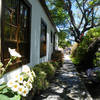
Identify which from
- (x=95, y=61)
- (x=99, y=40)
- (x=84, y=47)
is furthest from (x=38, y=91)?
(x=84, y=47)

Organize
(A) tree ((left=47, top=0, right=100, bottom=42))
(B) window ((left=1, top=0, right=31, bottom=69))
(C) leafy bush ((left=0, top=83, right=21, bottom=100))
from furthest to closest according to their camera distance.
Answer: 1. (A) tree ((left=47, top=0, right=100, bottom=42))
2. (B) window ((left=1, top=0, right=31, bottom=69))
3. (C) leafy bush ((left=0, top=83, right=21, bottom=100))

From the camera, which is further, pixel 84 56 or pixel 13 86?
pixel 84 56

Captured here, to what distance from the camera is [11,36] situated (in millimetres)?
2926

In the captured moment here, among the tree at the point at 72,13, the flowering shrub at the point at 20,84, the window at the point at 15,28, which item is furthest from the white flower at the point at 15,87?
the tree at the point at 72,13

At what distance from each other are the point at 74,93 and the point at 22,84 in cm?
280

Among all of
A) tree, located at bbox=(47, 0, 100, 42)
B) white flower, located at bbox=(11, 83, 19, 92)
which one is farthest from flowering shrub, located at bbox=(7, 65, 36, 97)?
tree, located at bbox=(47, 0, 100, 42)

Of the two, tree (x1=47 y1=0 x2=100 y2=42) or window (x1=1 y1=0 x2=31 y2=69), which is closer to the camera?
window (x1=1 y1=0 x2=31 y2=69)

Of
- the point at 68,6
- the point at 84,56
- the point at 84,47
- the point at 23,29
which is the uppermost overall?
the point at 68,6

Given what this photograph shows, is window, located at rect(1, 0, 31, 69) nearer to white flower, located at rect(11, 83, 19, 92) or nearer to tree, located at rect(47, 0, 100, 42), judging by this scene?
white flower, located at rect(11, 83, 19, 92)

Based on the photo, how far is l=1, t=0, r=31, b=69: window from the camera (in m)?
2.55

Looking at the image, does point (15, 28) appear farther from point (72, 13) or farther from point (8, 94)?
point (72, 13)

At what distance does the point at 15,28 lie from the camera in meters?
3.12

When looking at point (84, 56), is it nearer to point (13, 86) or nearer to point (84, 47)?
point (84, 47)

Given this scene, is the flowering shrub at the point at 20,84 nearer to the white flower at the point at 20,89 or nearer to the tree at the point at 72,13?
the white flower at the point at 20,89
